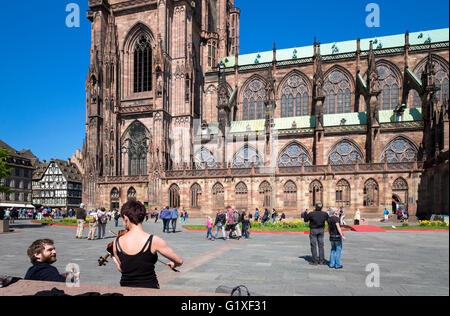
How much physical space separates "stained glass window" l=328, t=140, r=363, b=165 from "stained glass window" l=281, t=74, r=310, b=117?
8755 mm

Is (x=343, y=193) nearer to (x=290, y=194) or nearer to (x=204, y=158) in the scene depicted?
(x=290, y=194)

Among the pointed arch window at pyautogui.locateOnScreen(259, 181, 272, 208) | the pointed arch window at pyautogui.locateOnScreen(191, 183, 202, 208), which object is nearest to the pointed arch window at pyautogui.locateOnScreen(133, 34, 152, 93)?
the pointed arch window at pyautogui.locateOnScreen(191, 183, 202, 208)

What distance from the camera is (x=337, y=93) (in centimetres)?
4531

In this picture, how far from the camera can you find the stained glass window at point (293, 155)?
4050 centimetres

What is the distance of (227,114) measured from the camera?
4428 centimetres

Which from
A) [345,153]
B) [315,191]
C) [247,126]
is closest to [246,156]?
[247,126]

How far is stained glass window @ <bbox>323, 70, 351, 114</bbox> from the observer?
4481cm

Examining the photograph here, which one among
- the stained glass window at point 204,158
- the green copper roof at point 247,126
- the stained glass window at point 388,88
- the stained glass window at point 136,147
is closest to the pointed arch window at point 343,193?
the green copper roof at point 247,126

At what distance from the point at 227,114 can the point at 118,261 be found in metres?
41.6

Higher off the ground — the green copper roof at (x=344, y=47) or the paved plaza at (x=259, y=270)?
the green copper roof at (x=344, y=47)

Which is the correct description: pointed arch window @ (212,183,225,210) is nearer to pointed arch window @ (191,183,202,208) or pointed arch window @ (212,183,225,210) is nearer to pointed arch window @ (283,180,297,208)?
pointed arch window @ (191,183,202,208)

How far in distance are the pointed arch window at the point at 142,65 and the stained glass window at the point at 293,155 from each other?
20.9m

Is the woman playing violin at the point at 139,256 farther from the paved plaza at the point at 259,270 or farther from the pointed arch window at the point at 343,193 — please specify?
the pointed arch window at the point at 343,193

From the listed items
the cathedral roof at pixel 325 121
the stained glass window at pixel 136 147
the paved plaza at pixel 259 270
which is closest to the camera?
the paved plaza at pixel 259 270
